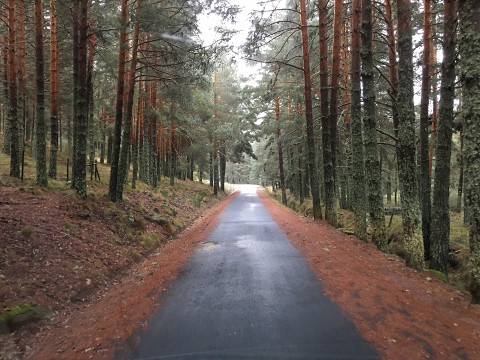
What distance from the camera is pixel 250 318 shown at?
4027 mm

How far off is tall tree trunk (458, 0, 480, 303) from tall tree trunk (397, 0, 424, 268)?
2.03 meters

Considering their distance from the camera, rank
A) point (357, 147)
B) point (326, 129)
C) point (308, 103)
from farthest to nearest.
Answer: point (308, 103) → point (326, 129) → point (357, 147)

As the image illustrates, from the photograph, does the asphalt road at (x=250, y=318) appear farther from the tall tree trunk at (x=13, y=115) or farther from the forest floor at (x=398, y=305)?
the tall tree trunk at (x=13, y=115)

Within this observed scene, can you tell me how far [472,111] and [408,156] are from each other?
7.41 feet

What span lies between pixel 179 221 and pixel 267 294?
8499 millimetres

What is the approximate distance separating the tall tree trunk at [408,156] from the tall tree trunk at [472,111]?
2.03 m

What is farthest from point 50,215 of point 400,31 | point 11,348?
point 400,31

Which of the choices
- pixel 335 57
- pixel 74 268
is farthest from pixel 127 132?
pixel 335 57

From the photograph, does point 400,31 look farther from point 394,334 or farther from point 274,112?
point 274,112

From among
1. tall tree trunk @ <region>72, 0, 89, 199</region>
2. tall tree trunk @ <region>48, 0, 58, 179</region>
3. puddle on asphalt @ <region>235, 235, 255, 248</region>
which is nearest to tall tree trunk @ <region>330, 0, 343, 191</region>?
puddle on asphalt @ <region>235, 235, 255, 248</region>

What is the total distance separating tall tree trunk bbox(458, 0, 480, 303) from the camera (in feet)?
14.3

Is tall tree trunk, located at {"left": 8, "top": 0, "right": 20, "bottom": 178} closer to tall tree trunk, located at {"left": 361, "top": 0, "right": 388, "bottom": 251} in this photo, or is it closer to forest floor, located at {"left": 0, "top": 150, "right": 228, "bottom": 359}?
forest floor, located at {"left": 0, "top": 150, "right": 228, "bottom": 359}

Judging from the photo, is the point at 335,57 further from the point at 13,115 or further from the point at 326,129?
the point at 13,115

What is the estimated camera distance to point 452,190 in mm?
28641
